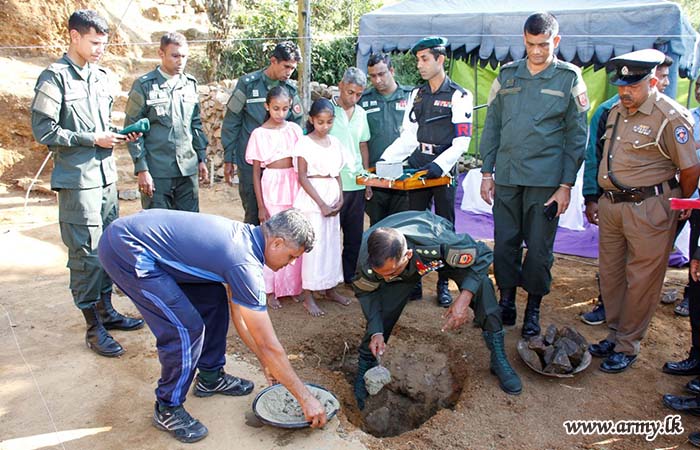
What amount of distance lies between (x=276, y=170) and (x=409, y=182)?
101 cm

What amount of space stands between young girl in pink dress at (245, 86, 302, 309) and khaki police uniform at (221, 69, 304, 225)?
0.26 meters

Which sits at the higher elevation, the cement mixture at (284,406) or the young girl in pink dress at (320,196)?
the young girl in pink dress at (320,196)

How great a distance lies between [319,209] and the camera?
4.04 metres

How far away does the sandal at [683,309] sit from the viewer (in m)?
4.19

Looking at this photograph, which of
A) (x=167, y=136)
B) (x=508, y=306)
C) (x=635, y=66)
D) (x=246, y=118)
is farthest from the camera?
(x=246, y=118)

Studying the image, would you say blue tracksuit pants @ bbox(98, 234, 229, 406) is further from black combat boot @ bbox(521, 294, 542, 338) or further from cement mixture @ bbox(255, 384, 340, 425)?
black combat boot @ bbox(521, 294, 542, 338)

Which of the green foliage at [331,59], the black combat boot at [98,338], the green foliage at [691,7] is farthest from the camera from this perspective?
the green foliage at [691,7]

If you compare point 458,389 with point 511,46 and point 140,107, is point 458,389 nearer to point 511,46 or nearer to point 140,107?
point 140,107

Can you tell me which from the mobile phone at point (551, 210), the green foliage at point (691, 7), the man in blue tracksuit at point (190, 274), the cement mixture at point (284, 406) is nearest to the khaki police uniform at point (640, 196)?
the mobile phone at point (551, 210)

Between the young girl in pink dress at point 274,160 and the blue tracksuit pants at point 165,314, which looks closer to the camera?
the blue tracksuit pants at point 165,314

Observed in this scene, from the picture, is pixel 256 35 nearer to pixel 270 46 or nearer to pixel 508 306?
Answer: pixel 270 46

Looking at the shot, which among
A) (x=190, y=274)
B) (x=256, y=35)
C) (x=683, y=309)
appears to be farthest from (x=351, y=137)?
(x=256, y=35)

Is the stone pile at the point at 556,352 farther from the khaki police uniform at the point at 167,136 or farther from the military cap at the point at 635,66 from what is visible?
the khaki police uniform at the point at 167,136

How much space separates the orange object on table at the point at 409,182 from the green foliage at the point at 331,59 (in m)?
7.01
